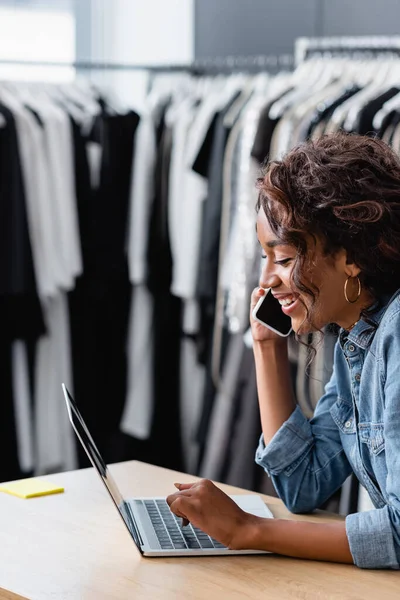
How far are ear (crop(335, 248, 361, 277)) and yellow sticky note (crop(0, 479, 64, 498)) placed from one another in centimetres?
63

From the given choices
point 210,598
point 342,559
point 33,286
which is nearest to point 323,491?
point 342,559

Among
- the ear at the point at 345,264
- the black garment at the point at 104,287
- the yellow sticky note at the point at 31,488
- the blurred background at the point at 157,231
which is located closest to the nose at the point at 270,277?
the ear at the point at 345,264

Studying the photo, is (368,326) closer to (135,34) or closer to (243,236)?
(243,236)

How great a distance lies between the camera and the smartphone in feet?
5.40

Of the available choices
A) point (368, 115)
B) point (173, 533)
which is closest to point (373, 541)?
point (173, 533)

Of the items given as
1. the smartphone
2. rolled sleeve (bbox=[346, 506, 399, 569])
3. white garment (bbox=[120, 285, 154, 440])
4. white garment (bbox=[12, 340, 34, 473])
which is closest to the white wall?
white garment (bbox=[120, 285, 154, 440])

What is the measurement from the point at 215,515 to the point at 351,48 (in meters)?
1.89

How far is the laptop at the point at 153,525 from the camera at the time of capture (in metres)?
1.36

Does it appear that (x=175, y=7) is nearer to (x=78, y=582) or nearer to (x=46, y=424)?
(x=46, y=424)

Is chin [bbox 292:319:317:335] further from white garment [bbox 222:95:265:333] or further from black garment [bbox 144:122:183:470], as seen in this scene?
black garment [bbox 144:122:183:470]

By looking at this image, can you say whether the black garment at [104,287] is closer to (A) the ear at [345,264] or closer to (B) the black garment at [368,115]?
(B) the black garment at [368,115]

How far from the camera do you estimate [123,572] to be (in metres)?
1.30

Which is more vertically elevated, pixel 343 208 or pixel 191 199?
pixel 343 208

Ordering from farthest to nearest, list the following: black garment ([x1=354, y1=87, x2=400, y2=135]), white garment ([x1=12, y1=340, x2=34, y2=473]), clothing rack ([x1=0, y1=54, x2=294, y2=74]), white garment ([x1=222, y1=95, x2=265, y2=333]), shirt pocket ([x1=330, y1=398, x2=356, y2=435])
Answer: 1. clothing rack ([x1=0, y1=54, x2=294, y2=74])
2. white garment ([x1=12, y1=340, x2=34, y2=473])
3. white garment ([x1=222, y1=95, x2=265, y2=333])
4. black garment ([x1=354, y1=87, x2=400, y2=135])
5. shirt pocket ([x1=330, y1=398, x2=356, y2=435])
